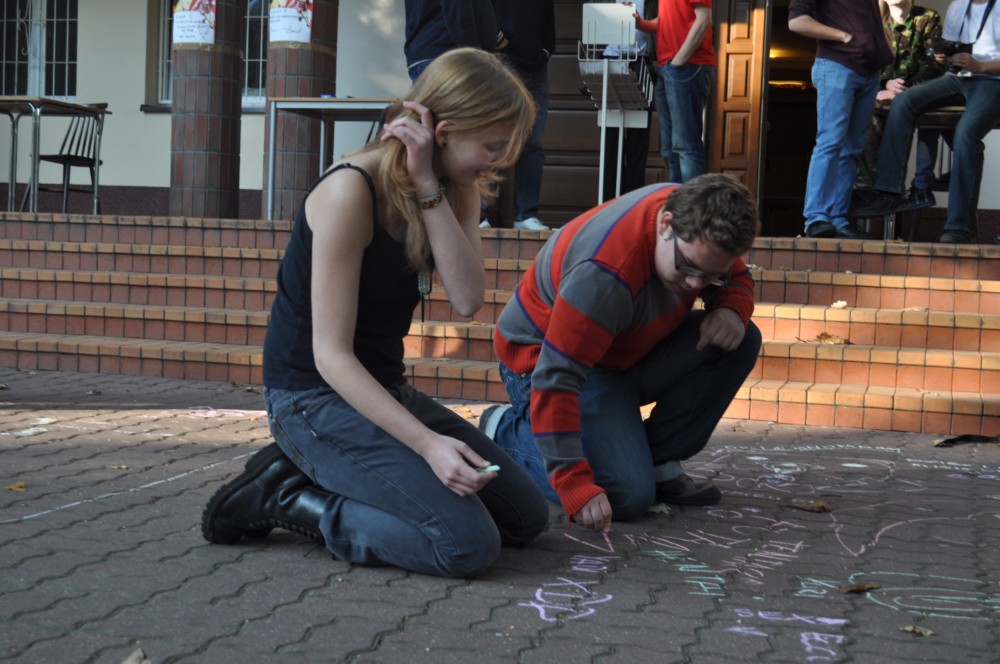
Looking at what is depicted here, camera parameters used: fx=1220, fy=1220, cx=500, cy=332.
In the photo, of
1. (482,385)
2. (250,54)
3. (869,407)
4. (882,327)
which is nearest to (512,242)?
(482,385)

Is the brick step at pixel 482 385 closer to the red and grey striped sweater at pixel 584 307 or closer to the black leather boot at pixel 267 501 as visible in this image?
the red and grey striped sweater at pixel 584 307

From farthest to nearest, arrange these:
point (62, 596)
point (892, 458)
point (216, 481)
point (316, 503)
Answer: point (892, 458)
point (216, 481)
point (316, 503)
point (62, 596)

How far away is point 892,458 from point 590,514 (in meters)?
1.96

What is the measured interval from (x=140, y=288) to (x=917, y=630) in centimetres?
557

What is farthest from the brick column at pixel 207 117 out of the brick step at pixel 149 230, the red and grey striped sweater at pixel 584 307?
the red and grey striped sweater at pixel 584 307

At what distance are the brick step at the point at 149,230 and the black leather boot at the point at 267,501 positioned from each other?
14.5 feet

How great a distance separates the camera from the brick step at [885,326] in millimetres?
5570

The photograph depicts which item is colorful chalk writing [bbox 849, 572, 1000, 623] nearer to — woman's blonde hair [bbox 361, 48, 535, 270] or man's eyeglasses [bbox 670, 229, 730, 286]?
man's eyeglasses [bbox 670, 229, 730, 286]

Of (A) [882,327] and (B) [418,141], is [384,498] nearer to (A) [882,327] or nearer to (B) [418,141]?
(B) [418,141]

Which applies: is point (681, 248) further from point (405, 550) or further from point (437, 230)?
point (405, 550)

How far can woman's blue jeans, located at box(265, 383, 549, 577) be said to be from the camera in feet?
9.02

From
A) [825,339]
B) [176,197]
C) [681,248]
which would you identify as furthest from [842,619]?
[176,197]

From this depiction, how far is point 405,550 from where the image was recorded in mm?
2789

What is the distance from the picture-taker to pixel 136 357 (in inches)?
252
